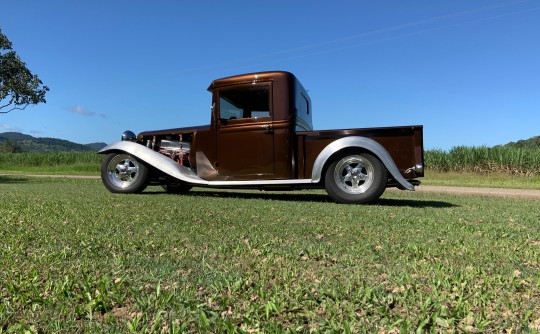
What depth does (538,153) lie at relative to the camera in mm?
21750

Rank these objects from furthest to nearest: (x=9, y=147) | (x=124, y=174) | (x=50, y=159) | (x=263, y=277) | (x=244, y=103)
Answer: (x=9, y=147) → (x=50, y=159) → (x=124, y=174) → (x=244, y=103) → (x=263, y=277)

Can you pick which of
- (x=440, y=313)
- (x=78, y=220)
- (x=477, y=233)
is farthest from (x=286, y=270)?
(x=78, y=220)

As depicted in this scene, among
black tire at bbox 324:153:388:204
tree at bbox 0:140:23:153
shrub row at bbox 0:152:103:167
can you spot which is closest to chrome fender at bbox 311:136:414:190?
black tire at bbox 324:153:388:204

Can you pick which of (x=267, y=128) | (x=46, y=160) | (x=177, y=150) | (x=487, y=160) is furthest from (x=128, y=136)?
(x=46, y=160)

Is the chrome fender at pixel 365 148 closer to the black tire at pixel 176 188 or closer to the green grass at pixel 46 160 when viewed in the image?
the black tire at pixel 176 188

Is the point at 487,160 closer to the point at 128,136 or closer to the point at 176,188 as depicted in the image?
the point at 176,188

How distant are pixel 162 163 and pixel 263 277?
5.53 metres

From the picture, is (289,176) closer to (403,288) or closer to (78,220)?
(78,220)

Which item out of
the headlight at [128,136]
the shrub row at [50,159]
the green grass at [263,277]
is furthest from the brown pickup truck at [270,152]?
the shrub row at [50,159]

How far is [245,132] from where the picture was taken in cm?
692

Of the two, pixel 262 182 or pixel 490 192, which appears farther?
pixel 490 192

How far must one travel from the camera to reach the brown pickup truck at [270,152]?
20.2 feet

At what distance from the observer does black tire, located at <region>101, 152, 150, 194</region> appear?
7551 mm

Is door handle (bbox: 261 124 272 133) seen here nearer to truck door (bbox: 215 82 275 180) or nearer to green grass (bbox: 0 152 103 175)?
truck door (bbox: 215 82 275 180)
